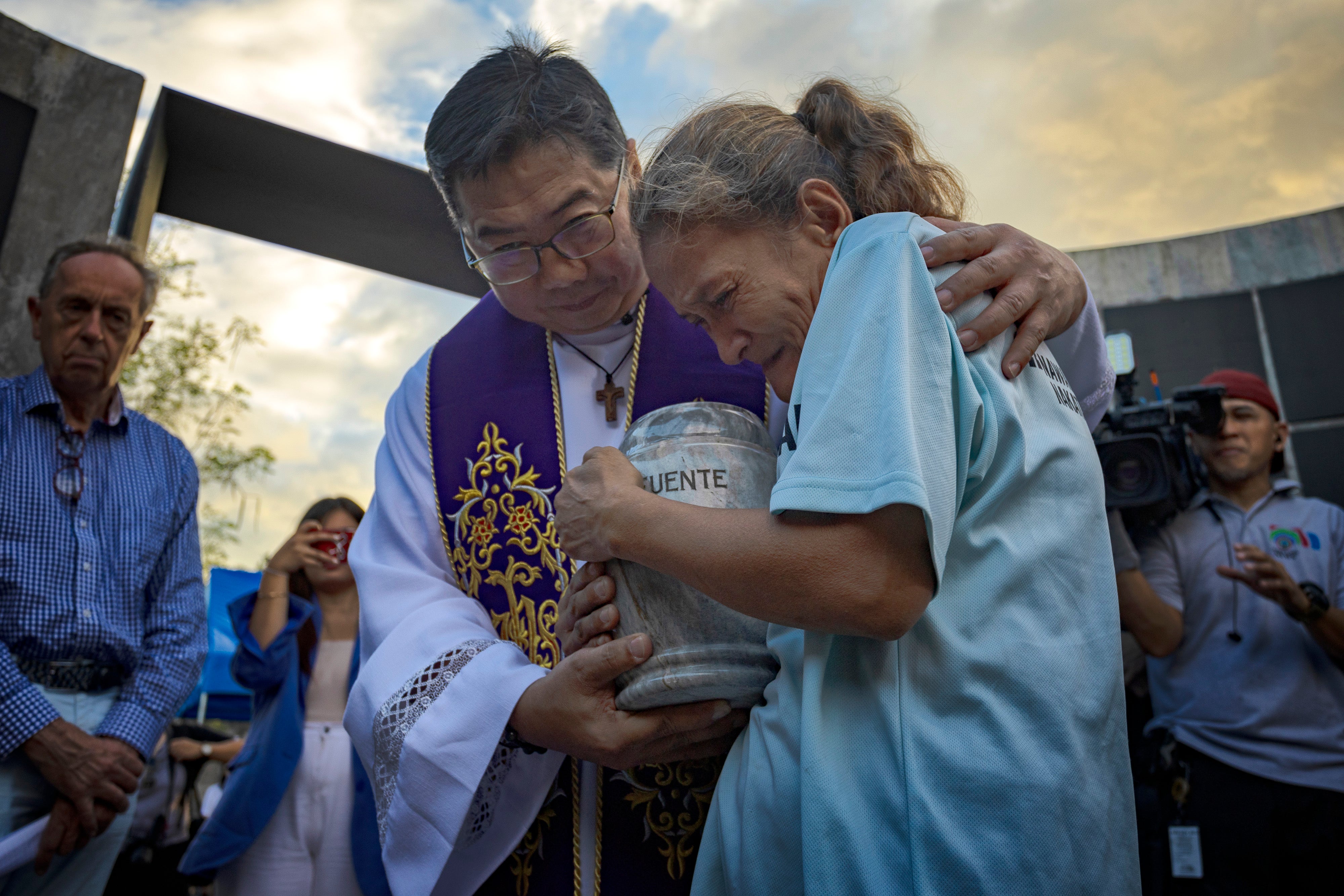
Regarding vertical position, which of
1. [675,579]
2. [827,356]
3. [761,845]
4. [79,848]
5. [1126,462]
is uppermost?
[1126,462]

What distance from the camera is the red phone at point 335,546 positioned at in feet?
14.8

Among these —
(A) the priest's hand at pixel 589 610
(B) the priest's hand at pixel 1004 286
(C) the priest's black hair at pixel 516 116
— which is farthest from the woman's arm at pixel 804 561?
(C) the priest's black hair at pixel 516 116

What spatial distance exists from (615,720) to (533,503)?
0.74 meters

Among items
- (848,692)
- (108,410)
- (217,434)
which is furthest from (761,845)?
(217,434)

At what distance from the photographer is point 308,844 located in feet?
12.4

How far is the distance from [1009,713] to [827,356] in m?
0.49

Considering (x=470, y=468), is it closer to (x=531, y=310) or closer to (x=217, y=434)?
(x=531, y=310)

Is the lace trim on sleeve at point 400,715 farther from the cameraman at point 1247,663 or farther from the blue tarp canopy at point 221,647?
the blue tarp canopy at point 221,647

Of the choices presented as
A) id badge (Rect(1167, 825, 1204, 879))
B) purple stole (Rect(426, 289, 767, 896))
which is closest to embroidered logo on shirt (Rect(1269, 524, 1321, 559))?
id badge (Rect(1167, 825, 1204, 879))

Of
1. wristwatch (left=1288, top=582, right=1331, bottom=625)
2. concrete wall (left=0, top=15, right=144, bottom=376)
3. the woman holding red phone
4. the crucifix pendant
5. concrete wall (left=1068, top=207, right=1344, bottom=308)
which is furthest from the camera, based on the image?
concrete wall (left=1068, top=207, right=1344, bottom=308)

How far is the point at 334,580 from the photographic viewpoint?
4.46m

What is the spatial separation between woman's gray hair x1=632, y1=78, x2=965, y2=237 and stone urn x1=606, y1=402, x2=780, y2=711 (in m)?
0.33

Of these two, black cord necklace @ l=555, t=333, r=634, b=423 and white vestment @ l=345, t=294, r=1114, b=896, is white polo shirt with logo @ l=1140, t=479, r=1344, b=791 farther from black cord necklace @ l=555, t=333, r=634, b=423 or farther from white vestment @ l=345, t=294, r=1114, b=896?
black cord necklace @ l=555, t=333, r=634, b=423

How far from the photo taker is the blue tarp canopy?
6648 mm
